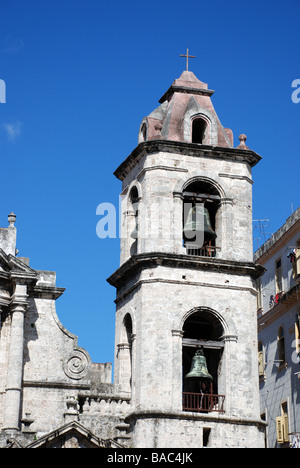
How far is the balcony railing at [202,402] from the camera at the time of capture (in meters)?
32.4

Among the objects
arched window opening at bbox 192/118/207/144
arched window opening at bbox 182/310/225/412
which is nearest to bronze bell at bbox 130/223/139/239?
arched window opening at bbox 182/310/225/412

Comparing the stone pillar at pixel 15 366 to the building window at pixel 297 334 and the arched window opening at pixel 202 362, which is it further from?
the building window at pixel 297 334

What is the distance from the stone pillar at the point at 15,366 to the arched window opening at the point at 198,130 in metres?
7.60

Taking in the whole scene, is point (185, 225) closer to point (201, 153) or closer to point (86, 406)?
point (201, 153)

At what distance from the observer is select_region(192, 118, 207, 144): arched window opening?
3564cm

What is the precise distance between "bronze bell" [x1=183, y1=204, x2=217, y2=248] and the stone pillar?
554cm

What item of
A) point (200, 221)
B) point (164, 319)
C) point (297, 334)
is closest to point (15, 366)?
point (164, 319)

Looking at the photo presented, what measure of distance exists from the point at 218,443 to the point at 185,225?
6.92 meters

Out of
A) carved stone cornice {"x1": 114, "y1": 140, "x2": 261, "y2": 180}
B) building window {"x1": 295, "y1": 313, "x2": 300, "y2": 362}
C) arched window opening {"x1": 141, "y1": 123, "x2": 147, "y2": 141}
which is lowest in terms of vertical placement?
building window {"x1": 295, "y1": 313, "x2": 300, "y2": 362}

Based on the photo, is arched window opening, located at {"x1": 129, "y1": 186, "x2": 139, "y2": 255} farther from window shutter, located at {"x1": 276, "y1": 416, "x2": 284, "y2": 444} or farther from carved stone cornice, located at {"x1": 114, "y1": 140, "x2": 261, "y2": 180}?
window shutter, located at {"x1": 276, "y1": 416, "x2": 284, "y2": 444}

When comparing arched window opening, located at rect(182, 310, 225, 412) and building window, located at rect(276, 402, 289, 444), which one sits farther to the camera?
building window, located at rect(276, 402, 289, 444)

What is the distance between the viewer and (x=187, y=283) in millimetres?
33250

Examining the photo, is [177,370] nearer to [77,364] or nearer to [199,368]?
[199,368]

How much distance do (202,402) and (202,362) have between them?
1.20m
